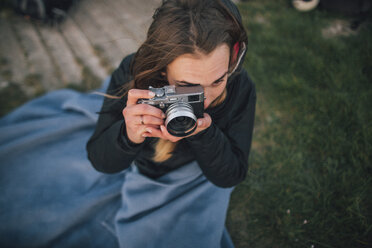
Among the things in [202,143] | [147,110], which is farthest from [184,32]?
[202,143]

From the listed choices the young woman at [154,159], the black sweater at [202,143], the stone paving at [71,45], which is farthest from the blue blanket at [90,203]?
the stone paving at [71,45]

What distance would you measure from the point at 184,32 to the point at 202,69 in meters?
0.20

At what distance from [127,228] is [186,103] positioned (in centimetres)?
98

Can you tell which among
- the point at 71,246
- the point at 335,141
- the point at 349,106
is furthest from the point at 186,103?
the point at 349,106

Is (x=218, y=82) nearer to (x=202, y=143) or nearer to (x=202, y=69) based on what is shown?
(x=202, y=69)

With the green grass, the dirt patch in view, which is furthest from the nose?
the dirt patch

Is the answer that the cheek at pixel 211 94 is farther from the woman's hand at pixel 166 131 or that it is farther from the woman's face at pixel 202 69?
the woman's hand at pixel 166 131

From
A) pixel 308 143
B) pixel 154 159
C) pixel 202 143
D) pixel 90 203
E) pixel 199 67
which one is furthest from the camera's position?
pixel 308 143

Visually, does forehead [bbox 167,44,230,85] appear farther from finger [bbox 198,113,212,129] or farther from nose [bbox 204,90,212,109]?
finger [bbox 198,113,212,129]

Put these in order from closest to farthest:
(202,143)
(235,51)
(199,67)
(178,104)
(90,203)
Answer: (178,104) → (199,67) → (202,143) → (235,51) → (90,203)

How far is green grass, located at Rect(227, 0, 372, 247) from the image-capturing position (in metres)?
1.73

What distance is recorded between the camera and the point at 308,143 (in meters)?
2.14

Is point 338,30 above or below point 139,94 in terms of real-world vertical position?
below

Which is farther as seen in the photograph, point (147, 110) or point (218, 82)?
point (218, 82)
